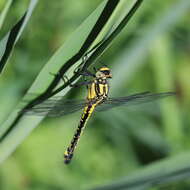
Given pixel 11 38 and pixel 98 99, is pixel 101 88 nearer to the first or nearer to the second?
pixel 98 99

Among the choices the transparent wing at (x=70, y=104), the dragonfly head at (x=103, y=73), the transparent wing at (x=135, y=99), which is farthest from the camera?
the dragonfly head at (x=103, y=73)

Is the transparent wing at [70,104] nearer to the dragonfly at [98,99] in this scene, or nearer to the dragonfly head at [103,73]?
the dragonfly at [98,99]

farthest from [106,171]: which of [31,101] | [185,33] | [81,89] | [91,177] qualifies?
[31,101]

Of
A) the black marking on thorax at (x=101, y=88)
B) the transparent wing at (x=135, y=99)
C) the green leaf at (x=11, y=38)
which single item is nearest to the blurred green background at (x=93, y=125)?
the black marking on thorax at (x=101, y=88)

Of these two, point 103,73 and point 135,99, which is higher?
point 103,73

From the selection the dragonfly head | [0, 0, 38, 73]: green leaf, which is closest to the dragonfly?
the dragonfly head

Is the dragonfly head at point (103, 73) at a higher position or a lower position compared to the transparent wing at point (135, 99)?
higher

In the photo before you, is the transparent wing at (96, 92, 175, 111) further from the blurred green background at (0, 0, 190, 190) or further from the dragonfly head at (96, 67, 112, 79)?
the blurred green background at (0, 0, 190, 190)

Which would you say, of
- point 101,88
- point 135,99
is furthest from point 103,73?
point 135,99
